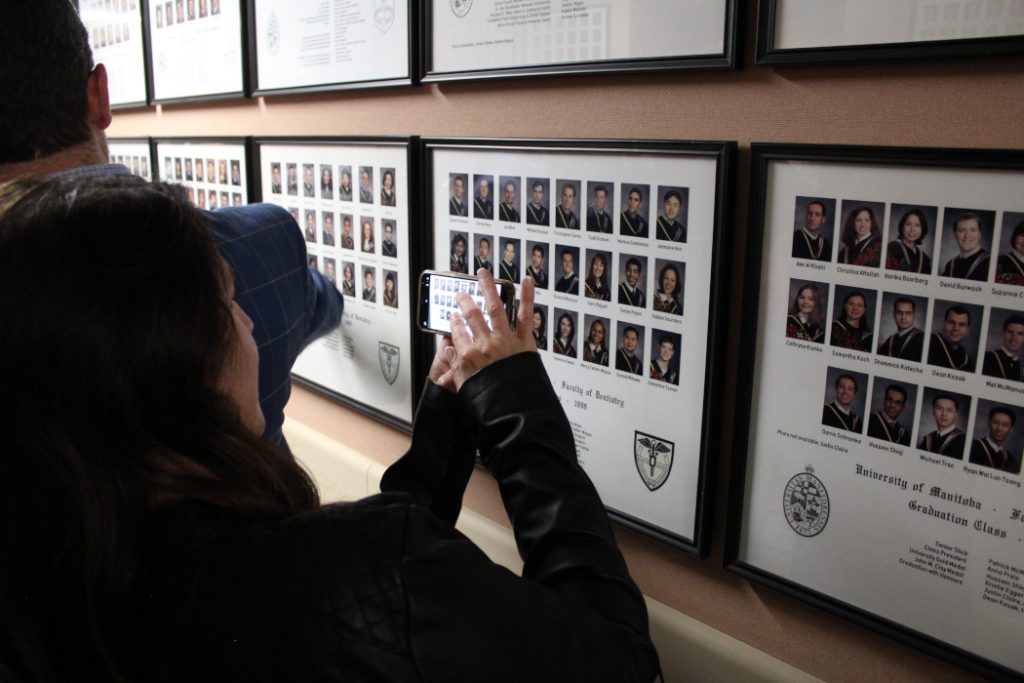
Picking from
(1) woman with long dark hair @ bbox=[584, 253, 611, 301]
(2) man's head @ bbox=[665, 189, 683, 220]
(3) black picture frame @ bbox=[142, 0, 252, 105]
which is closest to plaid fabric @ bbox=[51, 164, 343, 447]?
(1) woman with long dark hair @ bbox=[584, 253, 611, 301]

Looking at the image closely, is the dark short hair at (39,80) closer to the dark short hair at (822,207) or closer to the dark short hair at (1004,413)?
the dark short hair at (822,207)

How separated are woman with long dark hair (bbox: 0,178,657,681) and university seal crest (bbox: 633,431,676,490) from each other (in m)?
0.47

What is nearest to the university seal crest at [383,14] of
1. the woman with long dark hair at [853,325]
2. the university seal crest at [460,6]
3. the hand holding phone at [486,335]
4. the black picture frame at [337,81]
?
the black picture frame at [337,81]

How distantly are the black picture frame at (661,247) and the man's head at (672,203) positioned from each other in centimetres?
2

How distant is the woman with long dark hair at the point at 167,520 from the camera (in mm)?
507

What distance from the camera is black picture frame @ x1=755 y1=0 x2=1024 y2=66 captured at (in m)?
0.70

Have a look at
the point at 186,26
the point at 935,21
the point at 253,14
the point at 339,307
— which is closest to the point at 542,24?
the point at 935,21

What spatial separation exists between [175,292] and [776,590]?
740 mm

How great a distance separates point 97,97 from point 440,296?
1.55 ft

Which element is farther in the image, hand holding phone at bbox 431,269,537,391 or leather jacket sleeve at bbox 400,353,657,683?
hand holding phone at bbox 431,269,537,391

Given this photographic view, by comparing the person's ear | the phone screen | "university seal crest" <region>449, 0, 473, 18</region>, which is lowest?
the phone screen

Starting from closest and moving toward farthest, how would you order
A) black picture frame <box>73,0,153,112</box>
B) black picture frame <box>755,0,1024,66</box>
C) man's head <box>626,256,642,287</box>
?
black picture frame <box>755,0,1024,66</box> → man's head <box>626,256,642,287</box> → black picture frame <box>73,0,153,112</box>

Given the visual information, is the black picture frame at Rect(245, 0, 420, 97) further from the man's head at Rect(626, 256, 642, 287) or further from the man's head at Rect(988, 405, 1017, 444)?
the man's head at Rect(988, 405, 1017, 444)

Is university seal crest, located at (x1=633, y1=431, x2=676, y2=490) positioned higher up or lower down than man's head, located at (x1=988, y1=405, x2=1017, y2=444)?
lower down
